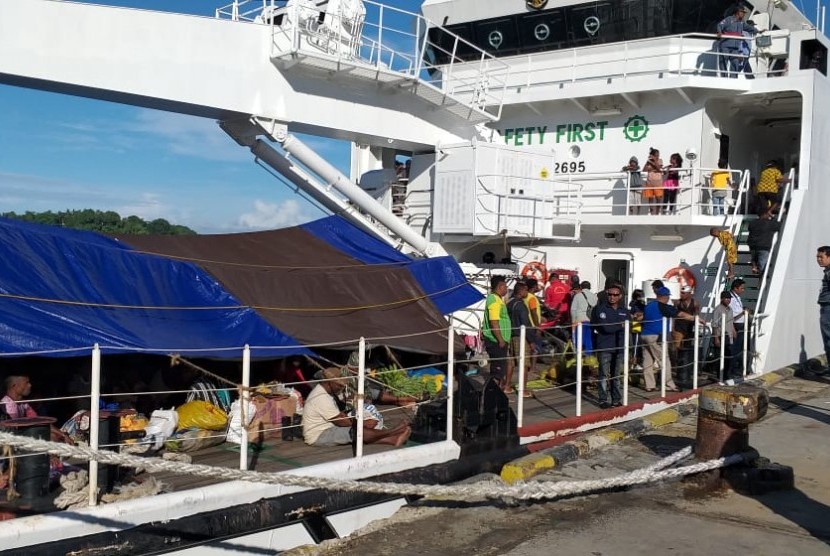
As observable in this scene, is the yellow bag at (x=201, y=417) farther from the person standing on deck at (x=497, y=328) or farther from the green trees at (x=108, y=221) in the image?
the green trees at (x=108, y=221)

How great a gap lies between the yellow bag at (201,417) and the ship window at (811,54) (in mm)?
11069

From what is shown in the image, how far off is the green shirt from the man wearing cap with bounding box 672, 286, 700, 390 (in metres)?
2.92

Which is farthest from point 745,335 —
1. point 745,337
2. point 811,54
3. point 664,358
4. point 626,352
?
point 811,54

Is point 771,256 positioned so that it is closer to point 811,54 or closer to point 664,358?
point 811,54

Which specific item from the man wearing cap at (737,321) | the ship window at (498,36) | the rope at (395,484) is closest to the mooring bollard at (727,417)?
the rope at (395,484)

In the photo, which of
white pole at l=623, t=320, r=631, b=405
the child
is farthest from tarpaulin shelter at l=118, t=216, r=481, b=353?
the child

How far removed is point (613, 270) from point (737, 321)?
3.10 m

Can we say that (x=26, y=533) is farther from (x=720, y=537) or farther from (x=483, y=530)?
(x=720, y=537)

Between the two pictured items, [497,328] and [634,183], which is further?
[634,183]

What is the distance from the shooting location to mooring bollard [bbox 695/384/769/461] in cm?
676

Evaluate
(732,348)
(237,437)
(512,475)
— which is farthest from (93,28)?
(732,348)

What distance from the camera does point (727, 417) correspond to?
6926 mm

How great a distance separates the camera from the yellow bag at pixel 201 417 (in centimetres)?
720

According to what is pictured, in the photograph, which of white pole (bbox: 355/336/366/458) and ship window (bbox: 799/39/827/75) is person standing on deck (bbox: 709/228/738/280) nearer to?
ship window (bbox: 799/39/827/75)
